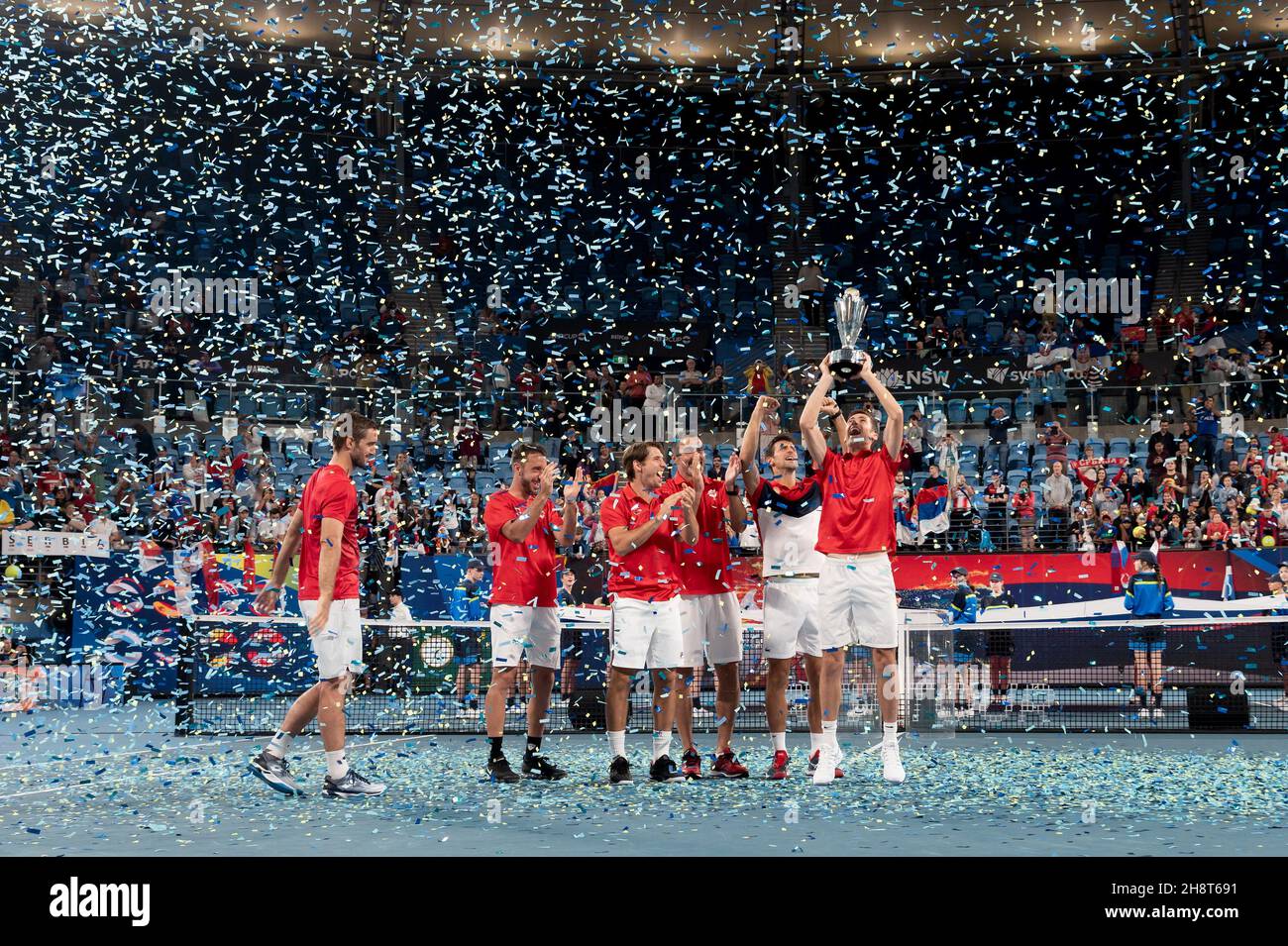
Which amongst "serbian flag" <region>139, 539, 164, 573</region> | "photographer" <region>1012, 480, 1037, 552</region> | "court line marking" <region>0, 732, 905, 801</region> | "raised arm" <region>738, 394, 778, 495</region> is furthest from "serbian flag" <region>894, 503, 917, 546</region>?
"raised arm" <region>738, 394, 778, 495</region>

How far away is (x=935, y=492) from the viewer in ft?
62.3

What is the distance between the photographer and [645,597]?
8.47 meters

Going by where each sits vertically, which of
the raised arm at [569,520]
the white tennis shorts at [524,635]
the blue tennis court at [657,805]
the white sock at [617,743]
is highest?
the raised arm at [569,520]

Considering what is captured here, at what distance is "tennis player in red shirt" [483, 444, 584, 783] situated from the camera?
28.5 ft

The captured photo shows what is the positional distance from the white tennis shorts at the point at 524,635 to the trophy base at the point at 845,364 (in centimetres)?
251

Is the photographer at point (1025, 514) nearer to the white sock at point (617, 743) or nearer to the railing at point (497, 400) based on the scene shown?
the railing at point (497, 400)

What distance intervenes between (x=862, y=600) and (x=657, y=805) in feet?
6.24

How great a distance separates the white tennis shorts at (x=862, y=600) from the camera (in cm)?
830

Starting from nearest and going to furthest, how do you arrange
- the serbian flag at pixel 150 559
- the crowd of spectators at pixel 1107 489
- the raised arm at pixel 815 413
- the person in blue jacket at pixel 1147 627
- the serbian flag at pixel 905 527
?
the raised arm at pixel 815 413 → the person in blue jacket at pixel 1147 627 → the serbian flag at pixel 150 559 → the crowd of spectators at pixel 1107 489 → the serbian flag at pixel 905 527

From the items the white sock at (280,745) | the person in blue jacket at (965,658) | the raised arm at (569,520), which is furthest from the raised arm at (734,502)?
the person in blue jacket at (965,658)

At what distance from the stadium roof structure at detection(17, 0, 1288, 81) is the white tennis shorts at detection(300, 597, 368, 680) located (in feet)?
64.6

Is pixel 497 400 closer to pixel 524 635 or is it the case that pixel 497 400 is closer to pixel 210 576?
pixel 210 576

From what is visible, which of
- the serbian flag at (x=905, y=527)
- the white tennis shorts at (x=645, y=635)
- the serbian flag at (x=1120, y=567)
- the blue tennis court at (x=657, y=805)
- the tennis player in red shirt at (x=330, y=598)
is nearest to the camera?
the blue tennis court at (x=657, y=805)

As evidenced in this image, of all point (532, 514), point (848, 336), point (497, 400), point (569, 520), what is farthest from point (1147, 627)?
point (497, 400)
